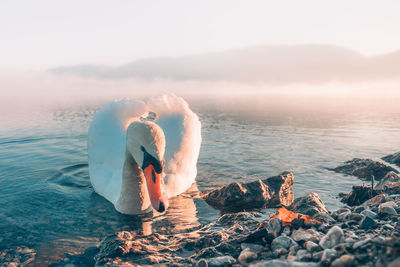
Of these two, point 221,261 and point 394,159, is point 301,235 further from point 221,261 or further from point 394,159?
point 394,159

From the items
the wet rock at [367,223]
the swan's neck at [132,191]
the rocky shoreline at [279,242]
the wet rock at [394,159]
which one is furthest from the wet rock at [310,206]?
the wet rock at [394,159]

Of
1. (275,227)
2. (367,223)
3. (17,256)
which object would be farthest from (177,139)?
(367,223)

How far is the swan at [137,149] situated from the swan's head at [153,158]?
2cm

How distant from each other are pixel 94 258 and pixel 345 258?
393 centimetres

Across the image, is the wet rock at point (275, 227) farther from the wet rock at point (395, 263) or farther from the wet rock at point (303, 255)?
the wet rock at point (395, 263)

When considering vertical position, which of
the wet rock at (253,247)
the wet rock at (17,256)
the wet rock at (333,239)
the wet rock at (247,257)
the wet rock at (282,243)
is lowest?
the wet rock at (17,256)

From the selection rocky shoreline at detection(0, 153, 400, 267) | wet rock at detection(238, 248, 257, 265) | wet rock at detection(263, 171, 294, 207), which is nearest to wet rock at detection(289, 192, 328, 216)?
rocky shoreline at detection(0, 153, 400, 267)

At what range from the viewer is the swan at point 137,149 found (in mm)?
6439

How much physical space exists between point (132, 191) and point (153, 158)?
5.26 feet

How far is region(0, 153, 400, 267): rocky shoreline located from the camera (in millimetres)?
3750

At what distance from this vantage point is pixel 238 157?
1327 centimetres

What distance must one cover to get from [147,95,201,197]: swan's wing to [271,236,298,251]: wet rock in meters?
3.79

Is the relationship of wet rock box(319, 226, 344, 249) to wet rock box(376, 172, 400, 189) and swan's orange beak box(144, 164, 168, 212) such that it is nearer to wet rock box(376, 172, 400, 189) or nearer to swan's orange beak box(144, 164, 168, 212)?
swan's orange beak box(144, 164, 168, 212)

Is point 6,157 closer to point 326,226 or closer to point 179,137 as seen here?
point 179,137
